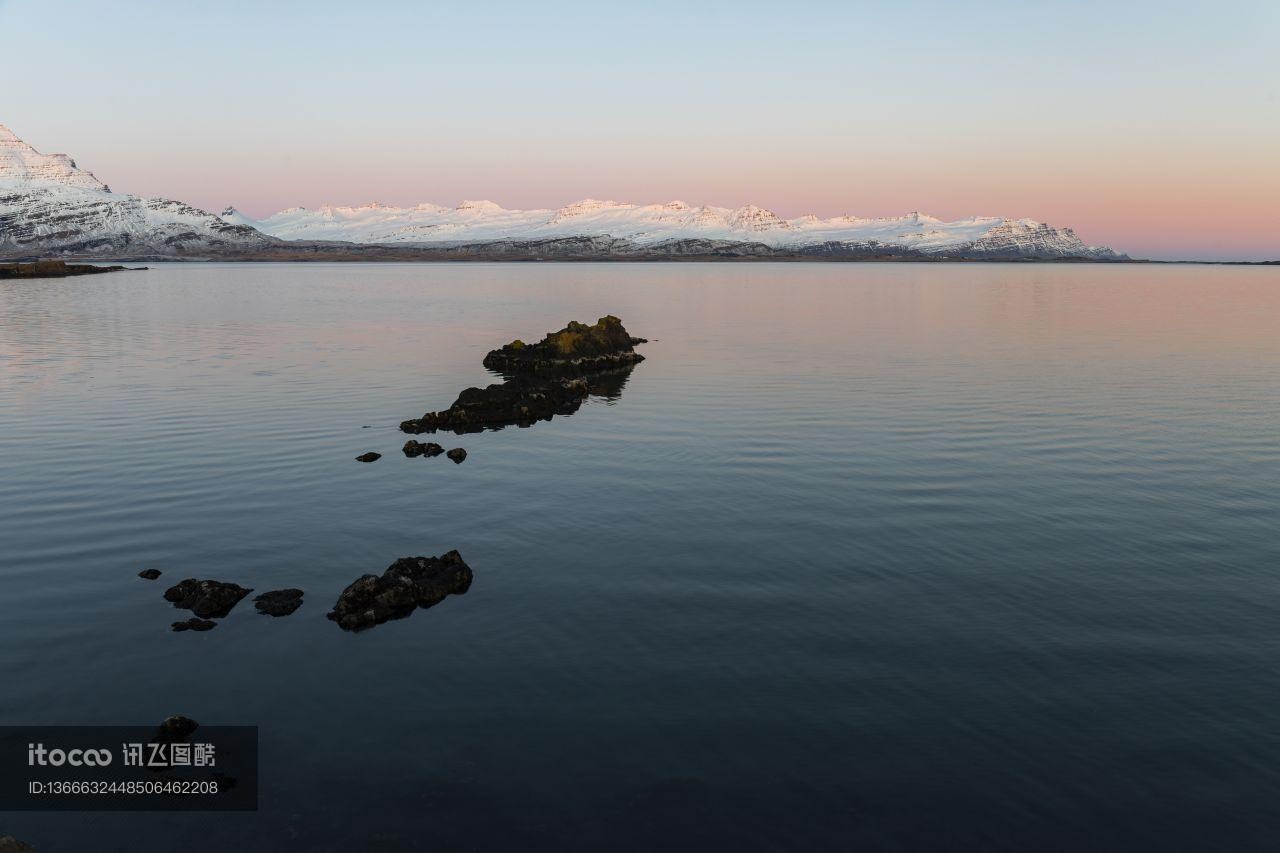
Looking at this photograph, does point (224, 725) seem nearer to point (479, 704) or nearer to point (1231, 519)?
point (479, 704)

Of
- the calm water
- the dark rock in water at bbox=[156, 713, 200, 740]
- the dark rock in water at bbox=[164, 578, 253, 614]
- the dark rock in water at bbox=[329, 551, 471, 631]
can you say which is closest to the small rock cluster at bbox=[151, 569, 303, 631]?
the dark rock in water at bbox=[164, 578, 253, 614]

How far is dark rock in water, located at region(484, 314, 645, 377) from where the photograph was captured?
174 feet

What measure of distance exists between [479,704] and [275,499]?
1419cm

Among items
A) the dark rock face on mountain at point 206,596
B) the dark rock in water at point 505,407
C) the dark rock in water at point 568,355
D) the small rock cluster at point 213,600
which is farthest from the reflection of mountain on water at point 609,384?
the dark rock face on mountain at point 206,596

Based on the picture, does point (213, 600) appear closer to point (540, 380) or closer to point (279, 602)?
point (279, 602)

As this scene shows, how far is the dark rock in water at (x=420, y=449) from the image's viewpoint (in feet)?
103

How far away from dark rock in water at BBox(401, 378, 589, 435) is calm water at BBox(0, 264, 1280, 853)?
2.20m

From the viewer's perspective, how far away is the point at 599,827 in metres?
11.1

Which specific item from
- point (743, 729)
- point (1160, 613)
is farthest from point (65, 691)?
point (1160, 613)

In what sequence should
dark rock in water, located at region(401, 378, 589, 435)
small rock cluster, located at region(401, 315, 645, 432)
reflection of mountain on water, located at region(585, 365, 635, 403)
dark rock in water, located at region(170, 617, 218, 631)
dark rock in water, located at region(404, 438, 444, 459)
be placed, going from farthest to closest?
reflection of mountain on water, located at region(585, 365, 635, 403)
small rock cluster, located at region(401, 315, 645, 432)
dark rock in water, located at region(401, 378, 589, 435)
dark rock in water, located at region(404, 438, 444, 459)
dark rock in water, located at region(170, 617, 218, 631)

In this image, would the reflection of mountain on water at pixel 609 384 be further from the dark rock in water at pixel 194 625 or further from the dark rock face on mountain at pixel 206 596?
the dark rock in water at pixel 194 625

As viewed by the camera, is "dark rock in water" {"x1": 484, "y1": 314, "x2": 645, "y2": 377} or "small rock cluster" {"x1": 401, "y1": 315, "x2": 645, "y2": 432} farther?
"dark rock in water" {"x1": 484, "y1": 314, "x2": 645, "y2": 377}

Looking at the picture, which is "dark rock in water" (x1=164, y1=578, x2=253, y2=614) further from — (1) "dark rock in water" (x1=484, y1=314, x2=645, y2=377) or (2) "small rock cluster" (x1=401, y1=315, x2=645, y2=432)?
(1) "dark rock in water" (x1=484, y1=314, x2=645, y2=377)

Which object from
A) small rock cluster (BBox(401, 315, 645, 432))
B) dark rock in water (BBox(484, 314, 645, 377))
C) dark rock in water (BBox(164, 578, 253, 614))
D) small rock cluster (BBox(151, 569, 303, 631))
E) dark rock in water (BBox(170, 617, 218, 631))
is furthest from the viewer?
dark rock in water (BBox(484, 314, 645, 377))
